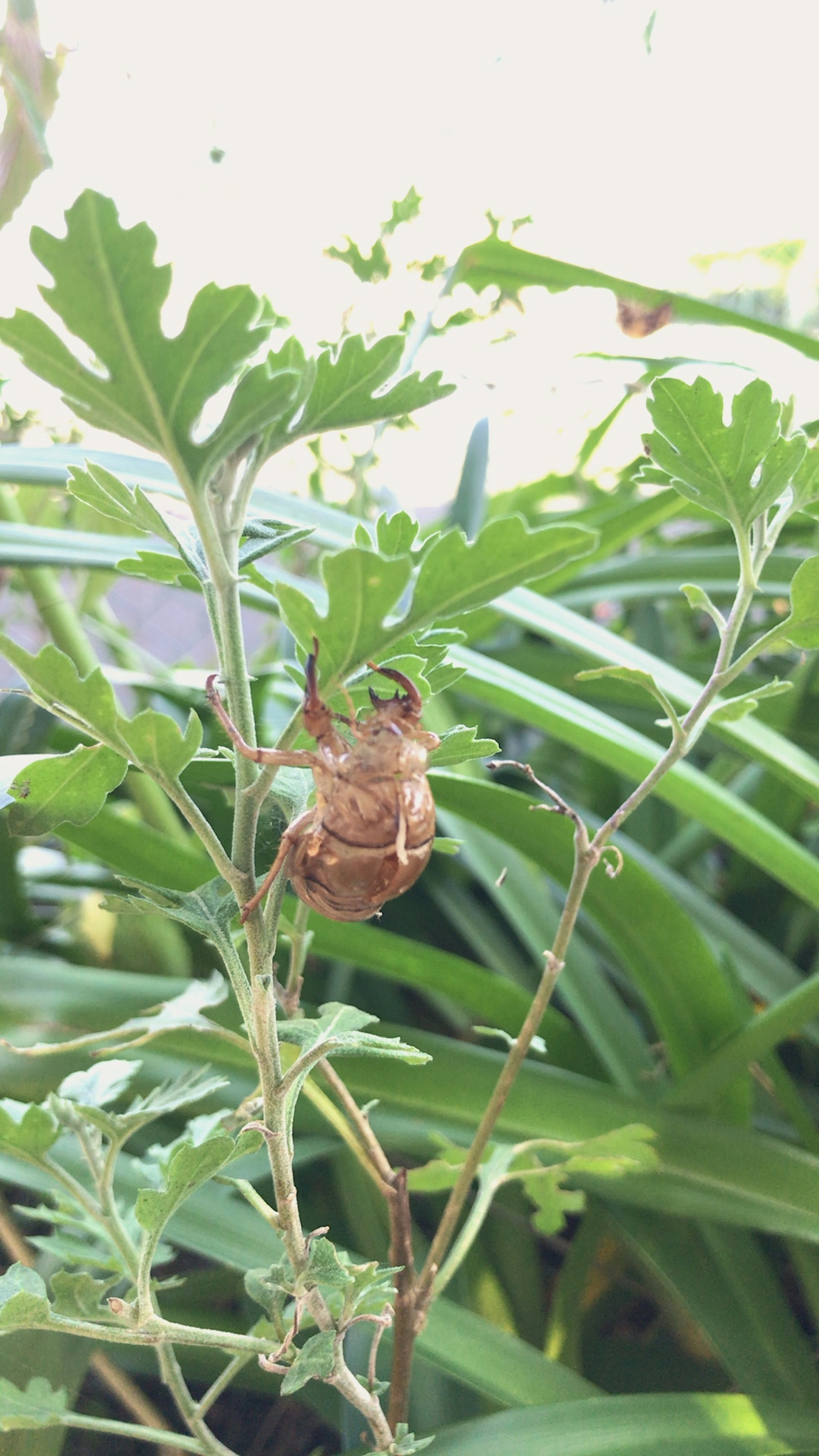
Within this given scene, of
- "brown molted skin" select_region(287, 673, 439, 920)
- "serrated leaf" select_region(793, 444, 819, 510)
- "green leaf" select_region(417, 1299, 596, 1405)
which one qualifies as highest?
"serrated leaf" select_region(793, 444, 819, 510)

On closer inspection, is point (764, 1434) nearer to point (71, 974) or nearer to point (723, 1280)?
point (723, 1280)

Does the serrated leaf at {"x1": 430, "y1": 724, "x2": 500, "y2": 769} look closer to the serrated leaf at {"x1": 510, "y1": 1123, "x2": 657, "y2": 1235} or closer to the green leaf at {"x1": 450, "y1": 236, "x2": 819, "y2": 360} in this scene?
the serrated leaf at {"x1": 510, "y1": 1123, "x2": 657, "y2": 1235}

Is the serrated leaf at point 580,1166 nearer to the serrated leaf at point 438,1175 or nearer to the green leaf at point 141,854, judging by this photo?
the serrated leaf at point 438,1175

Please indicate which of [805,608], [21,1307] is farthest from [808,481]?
[21,1307]

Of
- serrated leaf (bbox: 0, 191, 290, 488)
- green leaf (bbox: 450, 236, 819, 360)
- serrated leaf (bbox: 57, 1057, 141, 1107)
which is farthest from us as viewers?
green leaf (bbox: 450, 236, 819, 360)

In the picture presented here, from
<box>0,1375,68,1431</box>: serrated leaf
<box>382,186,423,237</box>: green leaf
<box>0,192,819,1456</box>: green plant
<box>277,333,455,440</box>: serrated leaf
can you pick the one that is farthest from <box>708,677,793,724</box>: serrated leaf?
<box>382,186,423,237</box>: green leaf

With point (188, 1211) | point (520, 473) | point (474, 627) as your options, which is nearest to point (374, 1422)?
point (188, 1211)
